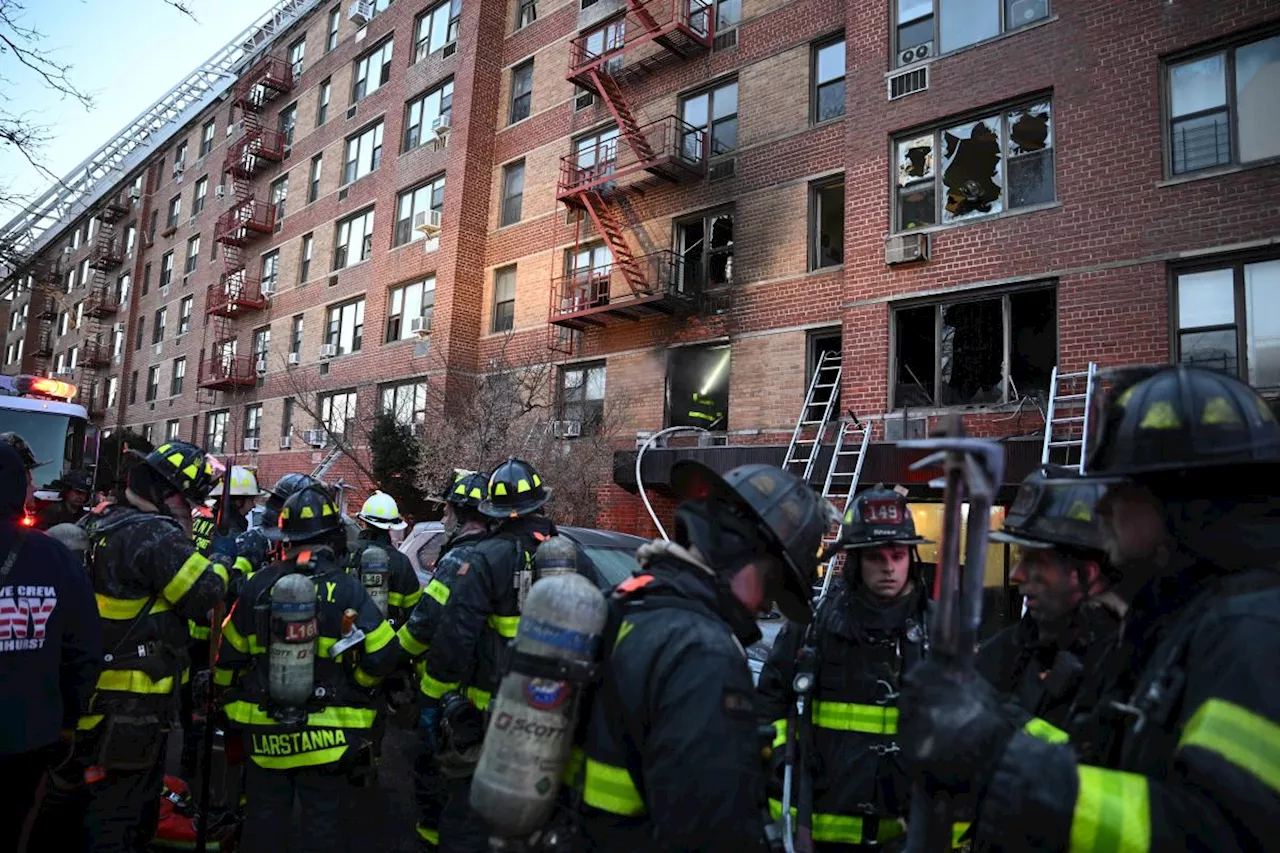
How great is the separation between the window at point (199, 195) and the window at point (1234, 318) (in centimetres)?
3615

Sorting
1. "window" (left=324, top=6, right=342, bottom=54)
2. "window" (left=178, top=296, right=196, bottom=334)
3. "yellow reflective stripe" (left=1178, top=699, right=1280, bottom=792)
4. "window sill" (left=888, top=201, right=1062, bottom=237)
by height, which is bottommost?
"yellow reflective stripe" (left=1178, top=699, right=1280, bottom=792)

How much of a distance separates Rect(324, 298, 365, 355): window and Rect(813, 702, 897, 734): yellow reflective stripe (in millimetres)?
22562

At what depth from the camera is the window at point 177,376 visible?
111ft

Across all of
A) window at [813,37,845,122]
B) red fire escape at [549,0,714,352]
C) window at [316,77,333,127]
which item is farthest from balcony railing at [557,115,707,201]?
window at [316,77,333,127]

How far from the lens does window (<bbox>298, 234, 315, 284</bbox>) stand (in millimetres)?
27234

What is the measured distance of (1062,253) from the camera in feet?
36.9

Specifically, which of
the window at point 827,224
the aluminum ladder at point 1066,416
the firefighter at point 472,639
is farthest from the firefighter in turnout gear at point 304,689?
the window at point 827,224

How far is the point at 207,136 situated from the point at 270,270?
11.3m

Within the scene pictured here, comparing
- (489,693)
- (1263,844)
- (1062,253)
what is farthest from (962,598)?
(1062,253)

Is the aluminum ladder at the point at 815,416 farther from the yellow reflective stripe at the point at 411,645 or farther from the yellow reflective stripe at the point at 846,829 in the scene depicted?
the yellow reflective stripe at the point at 846,829

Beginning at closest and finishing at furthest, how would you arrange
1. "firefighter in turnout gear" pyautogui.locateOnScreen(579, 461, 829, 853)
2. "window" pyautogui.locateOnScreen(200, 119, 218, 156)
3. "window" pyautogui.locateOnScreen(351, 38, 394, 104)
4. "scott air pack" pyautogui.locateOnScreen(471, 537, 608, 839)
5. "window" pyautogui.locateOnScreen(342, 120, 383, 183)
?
"firefighter in turnout gear" pyautogui.locateOnScreen(579, 461, 829, 853), "scott air pack" pyautogui.locateOnScreen(471, 537, 608, 839), "window" pyautogui.locateOnScreen(342, 120, 383, 183), "window" pyautogui.locateOnScreen(351, 38, 394, 104), "window" pyautogui.locateOnScreen(200, 119, 218, 156)

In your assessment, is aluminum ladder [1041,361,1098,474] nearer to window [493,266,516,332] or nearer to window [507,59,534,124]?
window [493,266,516,332]

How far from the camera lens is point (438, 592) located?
4676 millimetres

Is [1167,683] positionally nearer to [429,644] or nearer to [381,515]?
[429,644]
